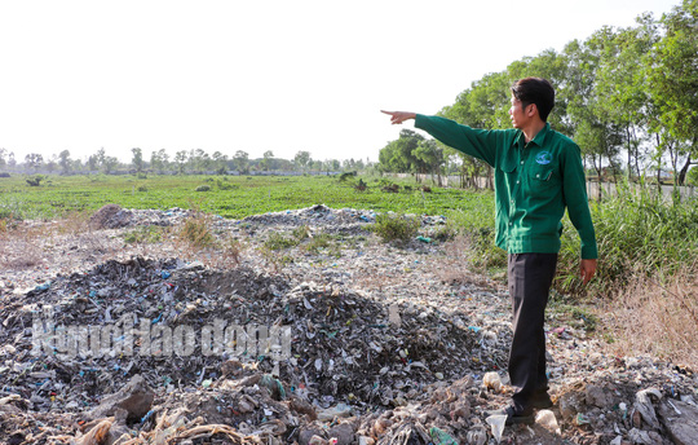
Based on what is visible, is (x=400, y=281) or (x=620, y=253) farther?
(x=400, y=281)

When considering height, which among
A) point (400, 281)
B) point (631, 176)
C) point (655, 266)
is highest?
point (631, 176)

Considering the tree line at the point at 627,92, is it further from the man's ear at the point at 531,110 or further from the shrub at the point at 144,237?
the shrub at the point at 144,237

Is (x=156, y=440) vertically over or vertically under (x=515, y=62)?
under

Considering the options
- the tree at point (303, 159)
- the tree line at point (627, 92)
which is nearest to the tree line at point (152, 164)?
the tree at point (303, 159)

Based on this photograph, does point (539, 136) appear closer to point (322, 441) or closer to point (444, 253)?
point (322, 441)

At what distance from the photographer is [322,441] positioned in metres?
2.06

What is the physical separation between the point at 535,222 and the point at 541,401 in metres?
0.97

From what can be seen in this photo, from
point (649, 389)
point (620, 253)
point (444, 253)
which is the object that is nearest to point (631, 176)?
point (620, 253)

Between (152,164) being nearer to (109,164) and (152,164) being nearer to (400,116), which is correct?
(109,164)

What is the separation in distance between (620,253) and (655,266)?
0.40m

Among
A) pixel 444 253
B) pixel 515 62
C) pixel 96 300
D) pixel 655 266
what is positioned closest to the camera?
pixel 96 300

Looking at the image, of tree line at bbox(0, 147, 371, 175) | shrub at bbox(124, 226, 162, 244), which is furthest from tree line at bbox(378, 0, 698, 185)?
tree line at bbox(0, 147, 371, 175)

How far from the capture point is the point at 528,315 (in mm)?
2088

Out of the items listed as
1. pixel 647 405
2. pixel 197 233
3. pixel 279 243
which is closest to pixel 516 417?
pixel 647 405
